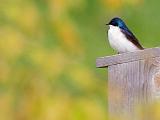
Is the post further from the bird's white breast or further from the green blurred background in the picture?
the bird's white breast

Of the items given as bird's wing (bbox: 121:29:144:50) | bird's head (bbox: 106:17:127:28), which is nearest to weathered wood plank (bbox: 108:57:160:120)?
bird's wing (bbox: 121:29:144:50)

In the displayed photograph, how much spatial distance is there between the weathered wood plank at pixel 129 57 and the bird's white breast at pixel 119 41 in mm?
1215

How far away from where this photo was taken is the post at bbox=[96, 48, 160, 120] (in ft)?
10.7

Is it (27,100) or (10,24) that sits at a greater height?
(10,24)

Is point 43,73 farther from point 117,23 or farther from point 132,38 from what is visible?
point 117,23

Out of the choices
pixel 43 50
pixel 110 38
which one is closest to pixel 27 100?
pixel 43 50

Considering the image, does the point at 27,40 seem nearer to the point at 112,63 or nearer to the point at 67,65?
the point at 67,65

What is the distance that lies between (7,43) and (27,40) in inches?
3.6

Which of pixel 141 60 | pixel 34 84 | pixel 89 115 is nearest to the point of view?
pixel 89 115

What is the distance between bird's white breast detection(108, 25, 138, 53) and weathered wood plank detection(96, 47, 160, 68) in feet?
3.99

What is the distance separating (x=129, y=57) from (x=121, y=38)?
71.2 inches

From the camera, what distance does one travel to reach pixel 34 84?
2225 mm

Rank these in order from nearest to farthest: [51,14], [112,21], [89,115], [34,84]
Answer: [89,115], [34,84], [51,14], [112,21]

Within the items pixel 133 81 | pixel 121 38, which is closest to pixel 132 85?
pixel 133 81
